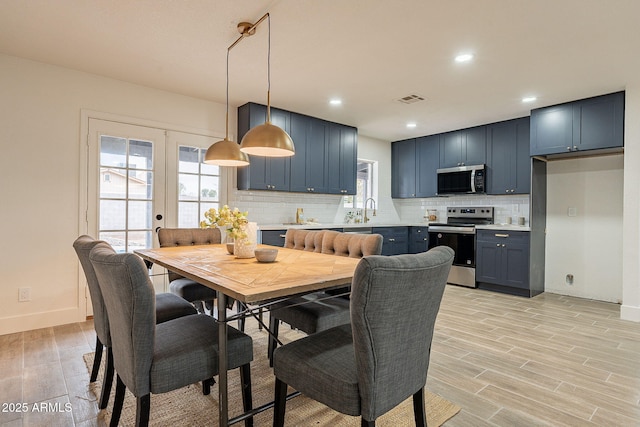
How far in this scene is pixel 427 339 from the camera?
1380 mm

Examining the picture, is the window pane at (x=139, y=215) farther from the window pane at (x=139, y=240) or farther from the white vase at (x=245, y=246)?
the white vase at (x=245, y=246)

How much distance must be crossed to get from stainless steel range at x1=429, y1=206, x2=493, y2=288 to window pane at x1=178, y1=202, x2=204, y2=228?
11.5ft

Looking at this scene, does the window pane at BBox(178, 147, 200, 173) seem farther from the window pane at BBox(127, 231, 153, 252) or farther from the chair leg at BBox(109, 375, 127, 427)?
the chair leg at BBox(109, 375, 127, 427)

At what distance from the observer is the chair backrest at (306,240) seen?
9.07ft

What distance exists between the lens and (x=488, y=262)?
4.83m

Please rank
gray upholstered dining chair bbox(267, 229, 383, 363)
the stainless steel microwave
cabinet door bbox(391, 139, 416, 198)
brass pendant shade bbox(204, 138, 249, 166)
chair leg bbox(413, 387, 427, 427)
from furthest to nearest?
cabinet door bbox(391, 139, 416, 198), the stainless steel microwave, brass pendant shade bbox(204, 138, 249, 166), gray upholstered dining chair bbox(267, 229, 383, 363), chair leg bbox(413, 387, 427, 427)

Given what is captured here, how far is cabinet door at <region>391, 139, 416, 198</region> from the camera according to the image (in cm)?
619

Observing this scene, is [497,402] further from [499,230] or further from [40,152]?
[40,152]

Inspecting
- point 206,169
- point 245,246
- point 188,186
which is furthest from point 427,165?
point 245,246

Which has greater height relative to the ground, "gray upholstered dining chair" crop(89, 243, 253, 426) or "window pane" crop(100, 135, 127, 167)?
"window pane" crop(100, 135, 127, 167)

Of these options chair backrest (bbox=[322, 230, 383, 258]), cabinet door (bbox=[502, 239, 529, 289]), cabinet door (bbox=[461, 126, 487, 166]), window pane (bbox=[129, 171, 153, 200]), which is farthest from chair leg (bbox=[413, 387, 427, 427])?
cabinet door (bbox=[461, 126, 487, 166])

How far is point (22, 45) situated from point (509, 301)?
5658 millimetres

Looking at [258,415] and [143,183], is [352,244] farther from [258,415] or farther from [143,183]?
[143,183]

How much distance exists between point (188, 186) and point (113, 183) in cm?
79
